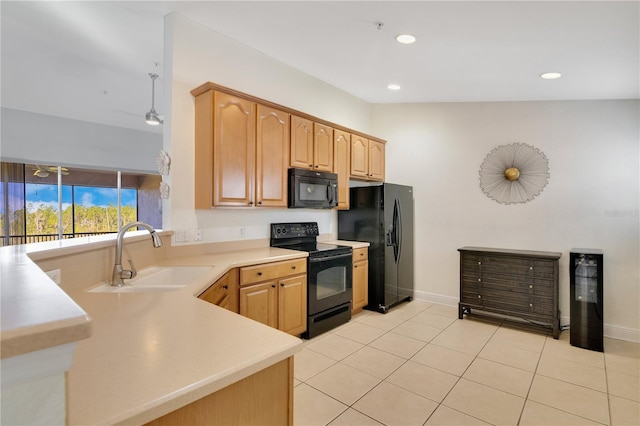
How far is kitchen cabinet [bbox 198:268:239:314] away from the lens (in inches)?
81.3

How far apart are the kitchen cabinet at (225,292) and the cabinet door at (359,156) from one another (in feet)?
7.27

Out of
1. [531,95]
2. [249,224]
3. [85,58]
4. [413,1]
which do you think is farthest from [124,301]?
[531,95]

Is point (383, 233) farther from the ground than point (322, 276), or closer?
farther from the ground

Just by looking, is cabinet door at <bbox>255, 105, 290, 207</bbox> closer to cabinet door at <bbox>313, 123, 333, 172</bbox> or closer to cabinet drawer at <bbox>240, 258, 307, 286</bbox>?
cabinet door at <bbox>313, 123, 333, 172</bbox>

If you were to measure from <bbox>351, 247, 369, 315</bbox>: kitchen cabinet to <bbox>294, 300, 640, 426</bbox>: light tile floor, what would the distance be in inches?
12.6

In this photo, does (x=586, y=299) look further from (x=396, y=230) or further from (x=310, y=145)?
(x=310, y=145)

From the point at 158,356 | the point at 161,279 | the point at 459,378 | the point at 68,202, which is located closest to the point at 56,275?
the point at 161,279

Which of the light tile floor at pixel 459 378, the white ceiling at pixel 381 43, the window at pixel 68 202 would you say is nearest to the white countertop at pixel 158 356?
the light tile floor at pixel 459 378

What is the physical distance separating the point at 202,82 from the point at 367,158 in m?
2.28

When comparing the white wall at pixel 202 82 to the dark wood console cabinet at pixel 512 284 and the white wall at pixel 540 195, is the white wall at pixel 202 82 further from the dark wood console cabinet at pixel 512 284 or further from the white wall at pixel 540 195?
the dark wood console cabinet at pixel 512 284

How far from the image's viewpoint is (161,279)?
229cm

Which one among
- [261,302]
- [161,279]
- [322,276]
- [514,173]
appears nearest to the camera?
[161,279]

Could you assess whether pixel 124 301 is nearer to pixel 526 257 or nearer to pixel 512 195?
pixel 526 257

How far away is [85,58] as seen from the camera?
3.68 meters
